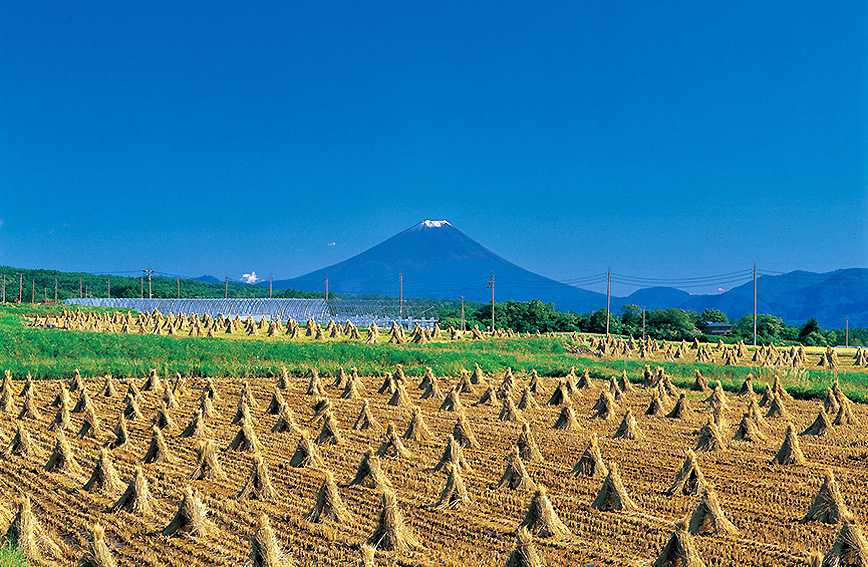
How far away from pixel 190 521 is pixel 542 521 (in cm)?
413

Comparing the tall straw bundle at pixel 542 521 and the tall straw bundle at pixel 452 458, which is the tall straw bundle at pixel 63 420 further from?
the tall straw bundle at pixel 542 521

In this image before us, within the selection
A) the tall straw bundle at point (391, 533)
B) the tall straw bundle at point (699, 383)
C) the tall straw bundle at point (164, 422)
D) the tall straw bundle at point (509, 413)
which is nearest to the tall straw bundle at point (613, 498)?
the tall straw bundle at point (391, 533)

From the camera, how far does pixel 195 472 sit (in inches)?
418

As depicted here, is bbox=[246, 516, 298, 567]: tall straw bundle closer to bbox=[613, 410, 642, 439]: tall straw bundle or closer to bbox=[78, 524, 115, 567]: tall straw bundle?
bbox=[78, 524, 115, 567]: tall straw bundle

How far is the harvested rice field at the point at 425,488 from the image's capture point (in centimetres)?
769

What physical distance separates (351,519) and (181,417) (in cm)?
973

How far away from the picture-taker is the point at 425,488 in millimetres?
10328

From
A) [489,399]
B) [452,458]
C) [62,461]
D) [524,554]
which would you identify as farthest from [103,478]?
[489,399]

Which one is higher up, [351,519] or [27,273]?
[27,273]

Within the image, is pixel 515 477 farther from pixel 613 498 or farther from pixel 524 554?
pixel 524 554

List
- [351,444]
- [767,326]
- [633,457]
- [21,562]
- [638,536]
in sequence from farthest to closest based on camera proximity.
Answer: [767,326], [351,444], [633,457], [638,536], [21,562]

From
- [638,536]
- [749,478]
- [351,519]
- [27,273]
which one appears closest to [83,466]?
[351,519]

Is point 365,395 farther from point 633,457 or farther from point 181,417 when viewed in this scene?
point 633,457

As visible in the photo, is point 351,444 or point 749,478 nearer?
point 749,478
